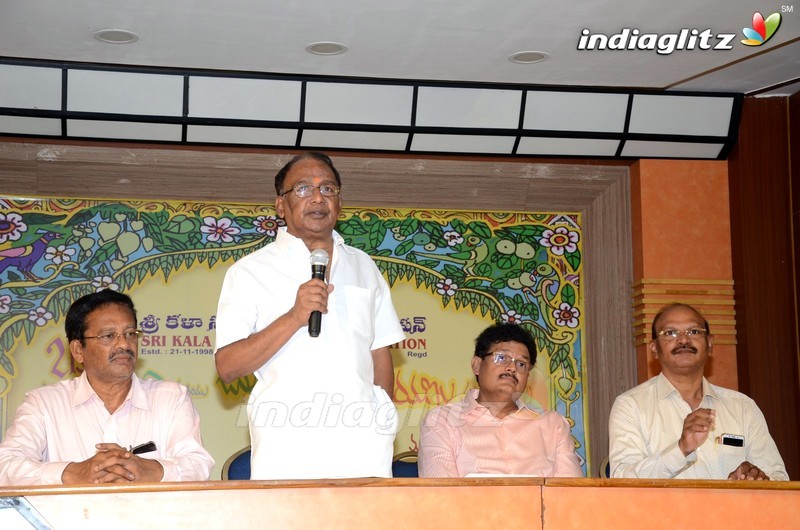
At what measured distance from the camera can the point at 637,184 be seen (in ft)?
17.2

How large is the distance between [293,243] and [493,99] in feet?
7.76

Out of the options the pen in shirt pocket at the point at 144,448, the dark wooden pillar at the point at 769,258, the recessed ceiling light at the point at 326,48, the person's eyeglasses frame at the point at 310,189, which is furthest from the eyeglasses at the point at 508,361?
the dark wooden pillar at the point at 769,258

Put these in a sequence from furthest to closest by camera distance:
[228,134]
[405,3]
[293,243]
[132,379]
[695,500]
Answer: [228,134]
[405,3]
[132,379]
[293,243]
[695,500]

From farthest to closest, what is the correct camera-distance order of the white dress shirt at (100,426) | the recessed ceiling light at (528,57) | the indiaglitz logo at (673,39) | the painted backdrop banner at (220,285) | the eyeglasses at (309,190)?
the painted backdrop banner at (220,285) → the recessed ceiling light at (528,57) → the indiaglitz logo at (673,39) → the white dress shirt at (100,426) → the eyeglasses at (309,190)

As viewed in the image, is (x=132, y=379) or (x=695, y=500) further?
(x=132, y=379)

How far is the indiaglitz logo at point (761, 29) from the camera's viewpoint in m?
4.17

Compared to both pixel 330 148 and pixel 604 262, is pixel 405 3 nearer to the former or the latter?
pixel 330 148

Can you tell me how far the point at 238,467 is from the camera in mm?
3715

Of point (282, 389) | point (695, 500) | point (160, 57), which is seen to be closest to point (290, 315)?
point (282, 389)

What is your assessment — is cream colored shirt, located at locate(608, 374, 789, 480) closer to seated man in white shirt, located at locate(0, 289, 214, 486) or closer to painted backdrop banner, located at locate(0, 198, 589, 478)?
seated man in white shirt, located at locate(0, 289, 214, 486)

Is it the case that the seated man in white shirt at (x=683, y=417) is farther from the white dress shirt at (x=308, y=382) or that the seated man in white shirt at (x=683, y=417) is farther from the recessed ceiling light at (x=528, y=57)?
the recessed ceiling light at (x=528, y=57)

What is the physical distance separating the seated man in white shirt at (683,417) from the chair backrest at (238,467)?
133cm

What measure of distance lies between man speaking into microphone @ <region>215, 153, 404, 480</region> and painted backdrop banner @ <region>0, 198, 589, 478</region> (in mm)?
2146

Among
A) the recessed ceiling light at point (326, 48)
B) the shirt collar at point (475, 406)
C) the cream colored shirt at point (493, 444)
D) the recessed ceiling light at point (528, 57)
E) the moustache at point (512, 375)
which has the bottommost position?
the cream colored shirt at point (493, 444)
